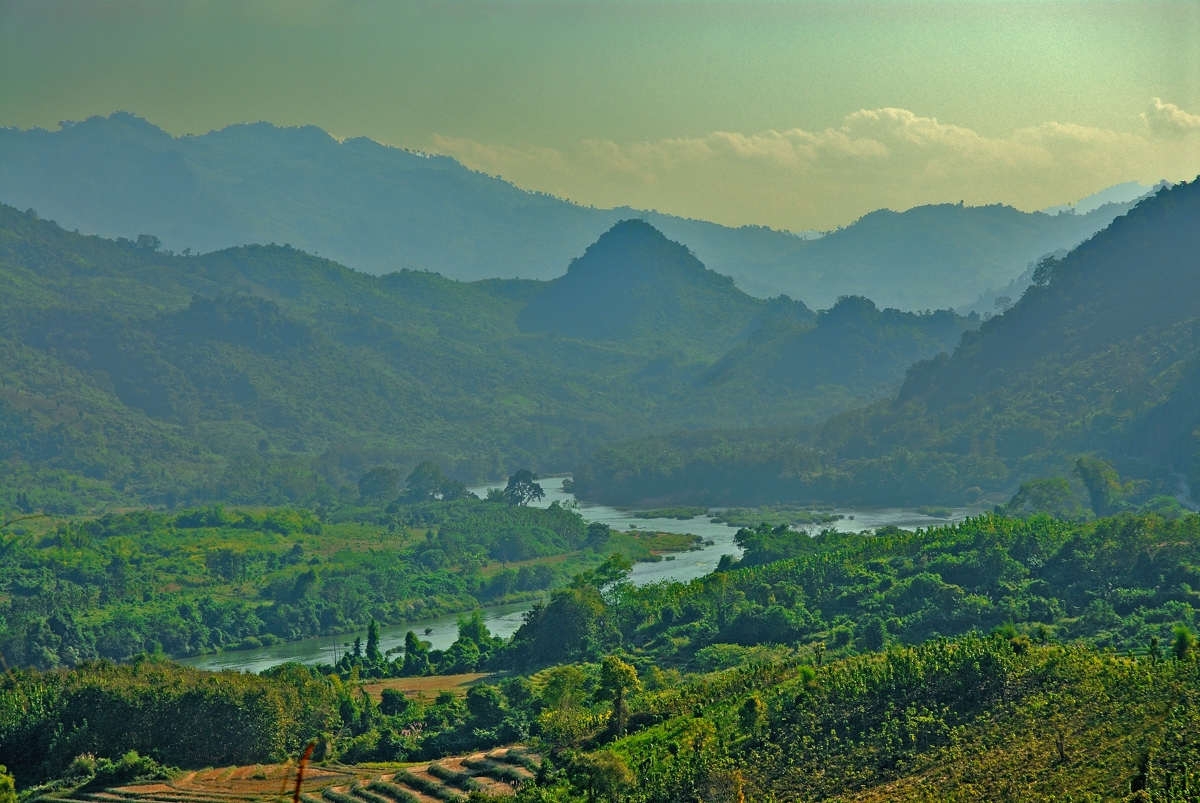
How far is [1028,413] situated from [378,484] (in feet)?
165

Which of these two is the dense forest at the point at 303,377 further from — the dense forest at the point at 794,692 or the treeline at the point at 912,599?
the dense forest at the point at 794,692

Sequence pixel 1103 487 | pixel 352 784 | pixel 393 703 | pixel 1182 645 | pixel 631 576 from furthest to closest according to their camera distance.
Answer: pixel 631 576 < pixel 1103 487 < pixel 393 703 < pixel 352 784 < pixel 1182 645

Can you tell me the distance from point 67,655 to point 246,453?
→ 3008 inches

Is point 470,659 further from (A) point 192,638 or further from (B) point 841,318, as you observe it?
(B) point 841,318

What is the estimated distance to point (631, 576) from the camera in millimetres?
70875

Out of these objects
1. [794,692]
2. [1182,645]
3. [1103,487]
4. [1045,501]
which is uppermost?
[1103,487]

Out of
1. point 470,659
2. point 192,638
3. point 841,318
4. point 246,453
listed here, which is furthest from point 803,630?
point 841,318

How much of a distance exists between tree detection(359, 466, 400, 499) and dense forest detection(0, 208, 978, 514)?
2839mm

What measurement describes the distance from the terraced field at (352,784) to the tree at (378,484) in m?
70.7

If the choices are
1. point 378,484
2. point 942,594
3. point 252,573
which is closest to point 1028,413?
point 378,484

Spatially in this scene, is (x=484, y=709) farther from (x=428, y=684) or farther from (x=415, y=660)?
(x=415, y=660)

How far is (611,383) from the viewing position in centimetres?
17388

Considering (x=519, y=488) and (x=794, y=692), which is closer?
(x=794, y=692)

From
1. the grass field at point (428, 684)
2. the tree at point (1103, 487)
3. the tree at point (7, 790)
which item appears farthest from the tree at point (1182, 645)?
the tree at point (1103, 487)
